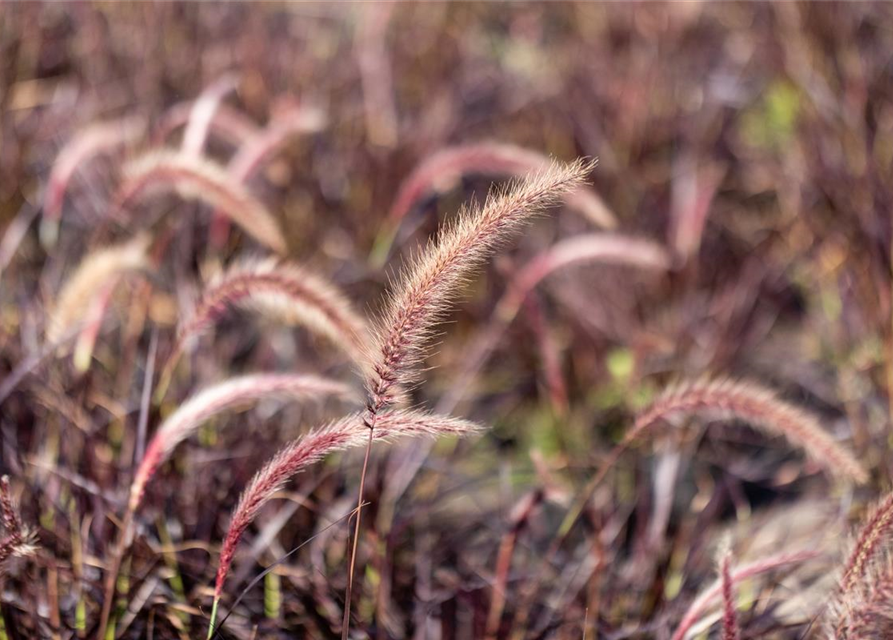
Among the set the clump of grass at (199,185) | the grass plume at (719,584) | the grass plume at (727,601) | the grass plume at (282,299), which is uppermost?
the clump of grass at (199,185)

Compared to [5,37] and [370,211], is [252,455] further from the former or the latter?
[5,37]

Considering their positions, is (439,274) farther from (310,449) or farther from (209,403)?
(209,403)

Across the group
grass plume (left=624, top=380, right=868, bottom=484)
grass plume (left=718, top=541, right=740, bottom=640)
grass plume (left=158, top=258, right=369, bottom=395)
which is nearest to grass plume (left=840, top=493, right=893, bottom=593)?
grass plume (left=718, top=541, right=740, bottom=640)

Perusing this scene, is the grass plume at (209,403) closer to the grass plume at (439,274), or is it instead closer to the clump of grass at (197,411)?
the clump of grass at (197,411)

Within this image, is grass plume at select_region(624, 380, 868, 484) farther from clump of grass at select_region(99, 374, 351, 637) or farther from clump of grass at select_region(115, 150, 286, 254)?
clump of grass at select_region(115, 150, 286, 254)

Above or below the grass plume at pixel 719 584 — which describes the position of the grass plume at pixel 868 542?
above

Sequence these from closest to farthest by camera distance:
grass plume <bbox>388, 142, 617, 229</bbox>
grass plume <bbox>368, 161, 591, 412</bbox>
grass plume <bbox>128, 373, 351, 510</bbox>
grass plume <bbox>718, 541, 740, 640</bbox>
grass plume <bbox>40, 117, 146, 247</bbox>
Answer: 1. grass plume <bbox>368, 161, 591, 412</bbox>
2. grass plume <bbox>718, 541, 740, 640</bbox>
3. grass plume <bbox>128, 373, 351, 510</bbox>
4. grass plume <bbox>388, 142, 617, 229</bbox>
5. grass plume <bbox>40, 117, 146, 247</bbox>

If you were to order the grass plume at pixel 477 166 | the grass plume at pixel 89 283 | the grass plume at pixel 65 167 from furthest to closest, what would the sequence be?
the grass plume at pixel 65 167
the grass plume at pixel 477 166
the grass plume at pixel 89 283

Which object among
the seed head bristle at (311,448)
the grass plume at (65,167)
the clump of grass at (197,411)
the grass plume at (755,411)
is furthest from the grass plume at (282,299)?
the grass plume at (65,167)

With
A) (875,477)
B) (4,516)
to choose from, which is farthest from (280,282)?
(875,477)
